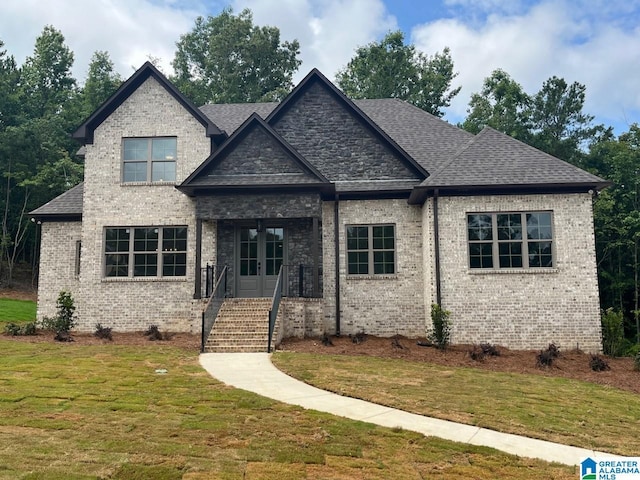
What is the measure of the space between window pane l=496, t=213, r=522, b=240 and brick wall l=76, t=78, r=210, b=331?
920cm

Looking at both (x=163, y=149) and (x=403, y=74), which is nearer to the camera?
(x=163, y=149)

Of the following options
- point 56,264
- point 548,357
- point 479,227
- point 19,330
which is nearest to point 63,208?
point 56,264

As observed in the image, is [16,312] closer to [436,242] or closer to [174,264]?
[174,264]

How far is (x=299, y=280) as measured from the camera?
16438 millimetres

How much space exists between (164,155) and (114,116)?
226 cm

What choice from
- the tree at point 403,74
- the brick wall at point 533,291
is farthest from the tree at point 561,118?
the brick wall at point 533,291

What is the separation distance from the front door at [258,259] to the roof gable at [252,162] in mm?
1996

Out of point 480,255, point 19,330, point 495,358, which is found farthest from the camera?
point 19,330

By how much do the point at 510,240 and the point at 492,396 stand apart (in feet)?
23.5

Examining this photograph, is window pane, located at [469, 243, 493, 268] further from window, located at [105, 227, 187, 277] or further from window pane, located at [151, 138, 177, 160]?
window pane, located at [151, 138, 177, 160]

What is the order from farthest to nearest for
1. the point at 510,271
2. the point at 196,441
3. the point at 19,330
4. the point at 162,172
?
the point at 162,172
the point at 19,330
the point at 510,271
the point at 196,441

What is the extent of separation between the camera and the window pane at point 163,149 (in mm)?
17438

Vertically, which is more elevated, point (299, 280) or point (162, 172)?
point (162, 172)

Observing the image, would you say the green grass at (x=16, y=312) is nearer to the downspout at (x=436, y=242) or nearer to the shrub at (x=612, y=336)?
the downspout at (x=436, y=242)
